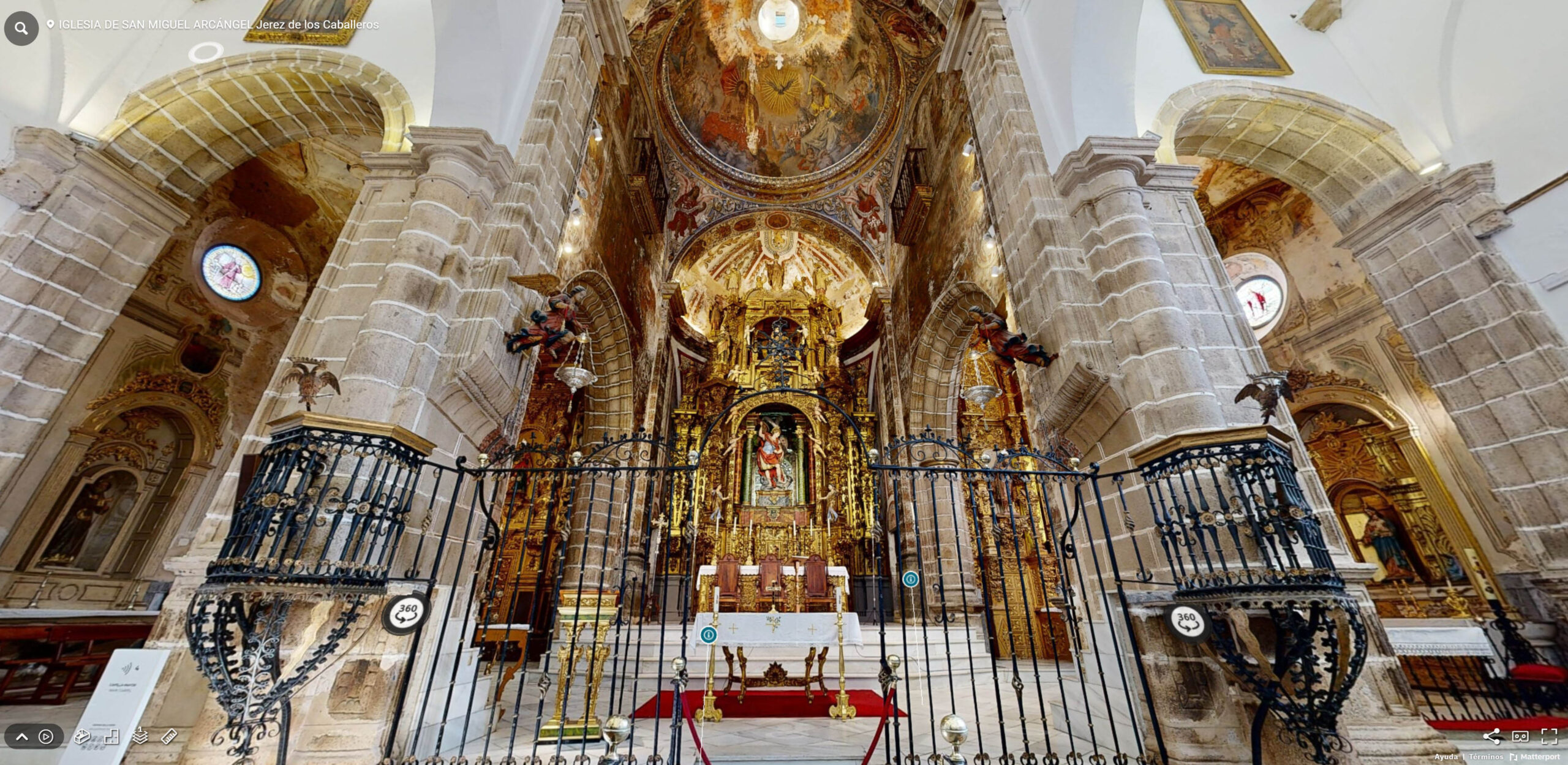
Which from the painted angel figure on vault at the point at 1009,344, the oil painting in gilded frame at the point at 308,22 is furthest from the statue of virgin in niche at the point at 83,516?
the painted angel figure on vault at the point at 1009,344

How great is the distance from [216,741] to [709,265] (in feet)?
48.5

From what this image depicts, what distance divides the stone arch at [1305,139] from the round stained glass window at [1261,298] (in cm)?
478

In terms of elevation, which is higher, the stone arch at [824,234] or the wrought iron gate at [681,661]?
the stone arch at [824,234]

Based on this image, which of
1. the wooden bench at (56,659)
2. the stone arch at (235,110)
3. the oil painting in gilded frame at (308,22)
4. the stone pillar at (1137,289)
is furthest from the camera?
the oil painting in gilded frame at (308,22)

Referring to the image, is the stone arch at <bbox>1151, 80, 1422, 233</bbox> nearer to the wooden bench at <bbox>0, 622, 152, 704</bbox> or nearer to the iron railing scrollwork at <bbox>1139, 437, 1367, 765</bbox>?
the iron railing scrollwork at <bbox>1139, 437, 1367, 765</bbox>

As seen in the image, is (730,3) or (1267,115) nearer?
(1267,115)

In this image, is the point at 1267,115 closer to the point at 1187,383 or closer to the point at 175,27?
the point at 1187,383

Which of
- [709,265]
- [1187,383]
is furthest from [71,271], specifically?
[709,265]

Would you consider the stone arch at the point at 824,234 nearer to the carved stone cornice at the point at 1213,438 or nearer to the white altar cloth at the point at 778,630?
the white altar cloth at the point at 778,630

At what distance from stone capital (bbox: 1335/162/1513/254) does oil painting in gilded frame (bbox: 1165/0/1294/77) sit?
177 centimetres

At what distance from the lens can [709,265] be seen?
16.3m

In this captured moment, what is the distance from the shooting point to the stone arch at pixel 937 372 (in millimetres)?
9906

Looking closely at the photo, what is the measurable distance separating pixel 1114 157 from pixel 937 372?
19.8 ft

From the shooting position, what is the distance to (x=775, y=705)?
5234 millimetres
